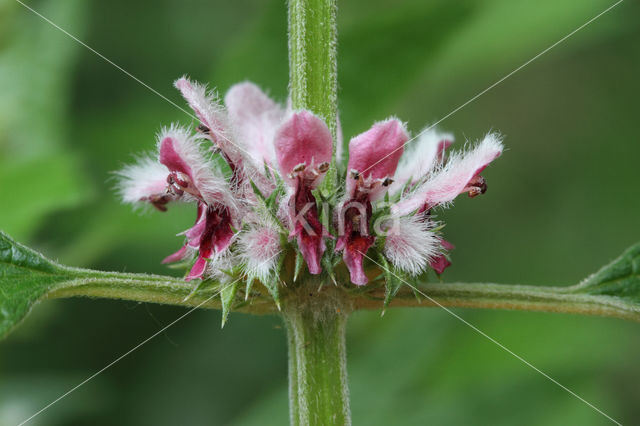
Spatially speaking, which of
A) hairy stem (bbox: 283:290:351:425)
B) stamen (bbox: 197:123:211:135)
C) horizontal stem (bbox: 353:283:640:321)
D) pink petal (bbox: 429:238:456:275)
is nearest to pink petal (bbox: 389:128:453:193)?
pink petal (bbox: 429:238:456:275)

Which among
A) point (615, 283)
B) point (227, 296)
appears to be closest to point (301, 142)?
point (227, 296)

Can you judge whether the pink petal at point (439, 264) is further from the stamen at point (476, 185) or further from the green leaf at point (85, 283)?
the green leaf at point (85, 283)

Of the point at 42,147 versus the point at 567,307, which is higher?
the point at 42,147

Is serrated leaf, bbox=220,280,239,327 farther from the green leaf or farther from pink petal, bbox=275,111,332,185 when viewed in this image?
pink petal, bbox=275,111,332,185

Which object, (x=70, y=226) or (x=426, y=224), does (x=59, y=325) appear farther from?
(x=426, y=224)

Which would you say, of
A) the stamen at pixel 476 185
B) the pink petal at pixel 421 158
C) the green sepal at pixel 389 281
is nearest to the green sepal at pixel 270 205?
the green sepal at pixel 389 281

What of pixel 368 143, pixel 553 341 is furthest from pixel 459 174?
pixel 553 341
